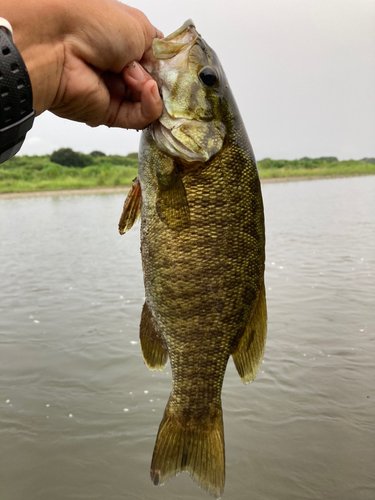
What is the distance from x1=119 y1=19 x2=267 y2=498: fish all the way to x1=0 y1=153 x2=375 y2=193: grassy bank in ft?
84.1

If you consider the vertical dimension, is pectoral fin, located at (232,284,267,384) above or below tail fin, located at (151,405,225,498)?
above

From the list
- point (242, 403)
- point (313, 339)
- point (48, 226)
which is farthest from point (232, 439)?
point (48, 226)

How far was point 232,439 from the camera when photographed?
3309mm

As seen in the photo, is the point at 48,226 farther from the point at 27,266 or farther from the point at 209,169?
the point at 209,169

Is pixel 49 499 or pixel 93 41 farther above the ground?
pixel 93 41

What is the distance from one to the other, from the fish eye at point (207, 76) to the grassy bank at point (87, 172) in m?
25.6

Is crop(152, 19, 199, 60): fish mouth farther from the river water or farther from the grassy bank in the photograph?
the grassy bank

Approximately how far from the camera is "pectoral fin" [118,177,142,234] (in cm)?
198

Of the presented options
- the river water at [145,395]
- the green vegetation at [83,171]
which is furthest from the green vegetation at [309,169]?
the river water at [145,395]

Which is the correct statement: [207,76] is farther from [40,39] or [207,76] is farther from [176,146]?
[40,39]

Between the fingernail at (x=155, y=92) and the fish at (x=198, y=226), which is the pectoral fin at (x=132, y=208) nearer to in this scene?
the fish at (x=198, y=226)

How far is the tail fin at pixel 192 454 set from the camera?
194 centimetres

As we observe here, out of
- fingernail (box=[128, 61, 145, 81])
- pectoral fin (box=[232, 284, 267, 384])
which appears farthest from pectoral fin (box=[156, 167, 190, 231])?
pectoral fin (box=[232, 284, 267, 384])

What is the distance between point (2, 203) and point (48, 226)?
10.4m
